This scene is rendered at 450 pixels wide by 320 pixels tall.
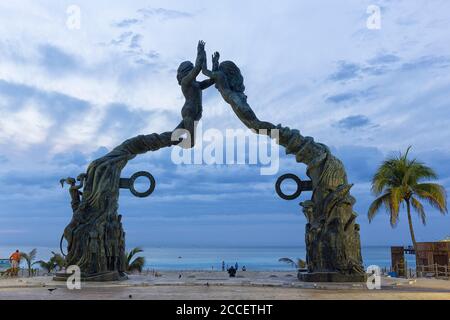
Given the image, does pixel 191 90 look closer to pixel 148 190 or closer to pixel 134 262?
pixel 148 190

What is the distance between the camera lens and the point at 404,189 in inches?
786

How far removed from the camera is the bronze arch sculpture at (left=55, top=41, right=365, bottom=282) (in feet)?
42.9

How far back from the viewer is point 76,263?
13469 mm

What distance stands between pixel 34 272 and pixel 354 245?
13809 mm

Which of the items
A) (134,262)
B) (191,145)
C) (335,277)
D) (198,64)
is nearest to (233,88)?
(198,64)

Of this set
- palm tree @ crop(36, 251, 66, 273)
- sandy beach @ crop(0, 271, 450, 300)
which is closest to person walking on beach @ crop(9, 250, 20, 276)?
palm tree @ crop(36, 251, 66, 273)

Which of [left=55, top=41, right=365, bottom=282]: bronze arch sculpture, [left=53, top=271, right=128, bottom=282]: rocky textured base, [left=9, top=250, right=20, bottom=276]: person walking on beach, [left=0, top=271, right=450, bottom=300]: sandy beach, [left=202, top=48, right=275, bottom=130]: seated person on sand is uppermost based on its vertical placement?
[left=202, top=48, right=275, bottom=130]: seated person on sand

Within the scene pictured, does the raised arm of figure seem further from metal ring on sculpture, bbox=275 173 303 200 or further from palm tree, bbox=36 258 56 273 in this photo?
palm tree, bbox=36 258 56 273

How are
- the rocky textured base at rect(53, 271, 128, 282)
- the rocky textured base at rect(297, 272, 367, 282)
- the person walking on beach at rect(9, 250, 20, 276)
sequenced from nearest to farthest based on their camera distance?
the rocky textured base at rect(297, 272, 367, 282)
the rocky textured base at rect(53, 271, 128, 282)
the person walking on beach at rect(9, 250, 20, 276)

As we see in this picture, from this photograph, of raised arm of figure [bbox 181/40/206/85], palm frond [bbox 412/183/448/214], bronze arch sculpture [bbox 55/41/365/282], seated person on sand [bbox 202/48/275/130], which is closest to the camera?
bronze arch sculpture [bbox 55/41/365/282]
